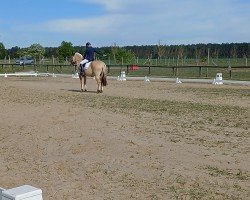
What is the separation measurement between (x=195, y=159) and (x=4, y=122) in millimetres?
6332

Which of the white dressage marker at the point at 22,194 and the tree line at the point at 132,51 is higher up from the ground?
the tree line at the point at 132,51

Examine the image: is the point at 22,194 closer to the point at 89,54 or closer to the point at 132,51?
the point at 89,54

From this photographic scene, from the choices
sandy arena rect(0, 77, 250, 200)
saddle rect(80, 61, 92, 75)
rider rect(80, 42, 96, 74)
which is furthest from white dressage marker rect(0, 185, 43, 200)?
rider rect(80, 42, 96, 74)

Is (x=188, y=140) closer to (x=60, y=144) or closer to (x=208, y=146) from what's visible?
(x=208, y=146)

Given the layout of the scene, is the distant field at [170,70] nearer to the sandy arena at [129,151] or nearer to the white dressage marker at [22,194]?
the sandy arena at [129,151]

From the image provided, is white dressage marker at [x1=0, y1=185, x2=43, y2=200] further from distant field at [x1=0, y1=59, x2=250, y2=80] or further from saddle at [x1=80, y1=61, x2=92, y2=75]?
distant field at [x1=0, y1=59, x2=250, y2=80]

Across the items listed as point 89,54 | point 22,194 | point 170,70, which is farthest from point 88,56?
point 170,70

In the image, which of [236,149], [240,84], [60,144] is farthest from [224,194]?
[240,84]

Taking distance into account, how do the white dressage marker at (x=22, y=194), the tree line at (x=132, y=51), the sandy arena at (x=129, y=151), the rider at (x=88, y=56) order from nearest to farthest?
the white dressage marker at (x=22, y=194), the sandy arena at (x=129, y=151), the rider at (x=88, y=56), the tree line at (x=132, y=51)

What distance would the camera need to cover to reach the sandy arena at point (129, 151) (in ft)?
20.6

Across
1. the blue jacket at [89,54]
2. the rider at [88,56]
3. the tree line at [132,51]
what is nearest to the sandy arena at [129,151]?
the rider at [88,56]

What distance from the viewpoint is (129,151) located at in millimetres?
8375

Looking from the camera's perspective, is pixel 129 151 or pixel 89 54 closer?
pixel 129 151

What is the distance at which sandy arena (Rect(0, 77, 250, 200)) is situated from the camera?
→ 6.28 m
